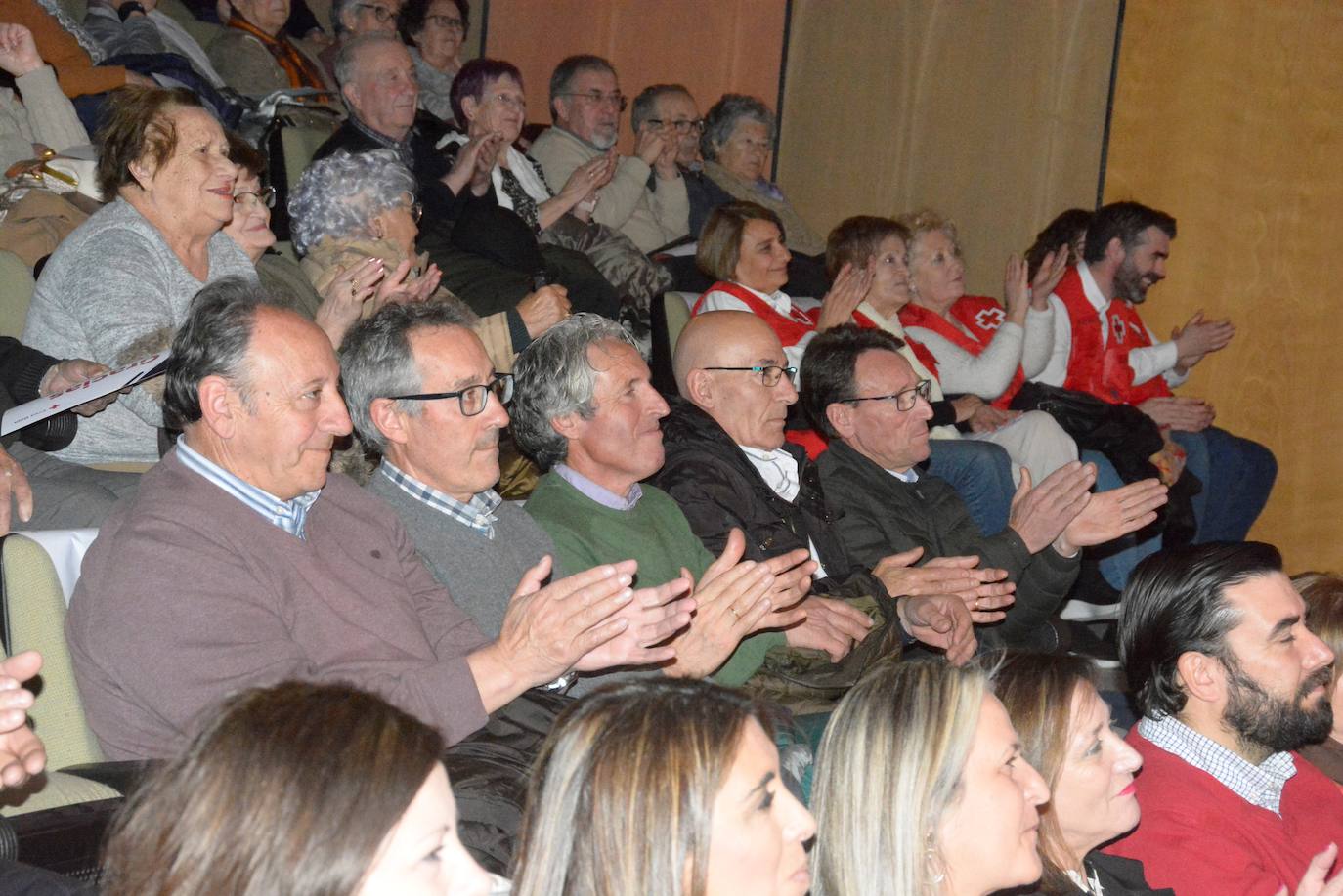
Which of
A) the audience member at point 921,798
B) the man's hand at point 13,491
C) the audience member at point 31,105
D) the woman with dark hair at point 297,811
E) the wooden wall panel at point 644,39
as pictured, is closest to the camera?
the woman with dark hair at point 297,811

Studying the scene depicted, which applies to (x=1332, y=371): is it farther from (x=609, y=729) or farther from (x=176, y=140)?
(x=609, y=729)

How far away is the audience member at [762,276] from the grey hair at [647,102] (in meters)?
1.11

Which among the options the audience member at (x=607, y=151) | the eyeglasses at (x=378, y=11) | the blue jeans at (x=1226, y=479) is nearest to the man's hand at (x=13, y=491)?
the audience member at (x=607, y=151)

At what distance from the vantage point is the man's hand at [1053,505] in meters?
3.28

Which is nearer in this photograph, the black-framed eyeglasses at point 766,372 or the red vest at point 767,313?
the black-framed eyeglasses at point 766,372

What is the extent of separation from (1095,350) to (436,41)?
9.14ft

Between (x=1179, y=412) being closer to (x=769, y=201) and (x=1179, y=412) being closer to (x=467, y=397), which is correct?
(x=769, y=201)

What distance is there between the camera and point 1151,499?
3.30m

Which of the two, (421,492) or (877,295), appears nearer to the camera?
(421,492)

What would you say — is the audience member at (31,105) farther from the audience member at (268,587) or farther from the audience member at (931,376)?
the audience member at (931,376)

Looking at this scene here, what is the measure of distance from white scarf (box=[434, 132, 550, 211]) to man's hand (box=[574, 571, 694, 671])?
A: 8.40 feet

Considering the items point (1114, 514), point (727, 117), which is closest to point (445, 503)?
point (1114, 514)

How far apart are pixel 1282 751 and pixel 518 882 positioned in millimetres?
1673

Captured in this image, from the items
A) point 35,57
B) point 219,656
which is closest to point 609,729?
point 219,656
